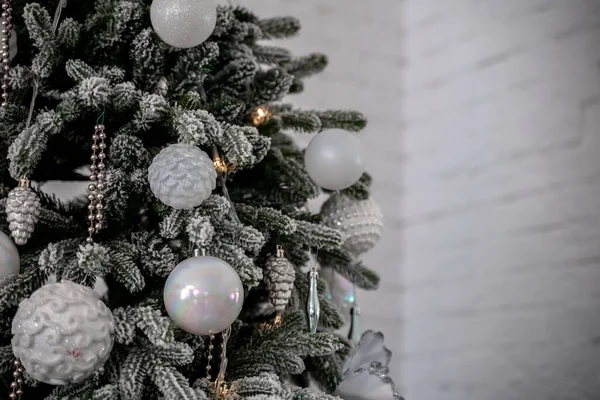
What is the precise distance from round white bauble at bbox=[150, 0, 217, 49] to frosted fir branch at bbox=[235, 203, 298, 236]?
0.63ft

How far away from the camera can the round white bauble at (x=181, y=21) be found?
78cm

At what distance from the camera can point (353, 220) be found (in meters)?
0.98

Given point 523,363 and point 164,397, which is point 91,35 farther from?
point 523,363

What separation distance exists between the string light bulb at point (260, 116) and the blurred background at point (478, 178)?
2.40ft

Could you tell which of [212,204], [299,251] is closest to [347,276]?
[299,251]

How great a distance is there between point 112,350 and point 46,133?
0.23 metres

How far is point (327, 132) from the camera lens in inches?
36.9

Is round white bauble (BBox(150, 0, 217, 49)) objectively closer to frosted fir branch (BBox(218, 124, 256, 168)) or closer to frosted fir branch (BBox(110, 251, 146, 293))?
frosted fir branch (BBox(218, 124, 256, 168))

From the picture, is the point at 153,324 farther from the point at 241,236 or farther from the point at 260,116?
the point at 260,116

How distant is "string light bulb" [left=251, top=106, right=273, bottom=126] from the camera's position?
925 mm

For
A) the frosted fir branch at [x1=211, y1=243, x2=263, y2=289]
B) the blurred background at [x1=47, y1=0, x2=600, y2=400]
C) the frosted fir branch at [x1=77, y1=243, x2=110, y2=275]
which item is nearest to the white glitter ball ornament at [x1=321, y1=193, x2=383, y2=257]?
the frosted fir branch at [x1=211, y1=243, x2=263, y2=289]

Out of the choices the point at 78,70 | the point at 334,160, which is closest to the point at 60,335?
the point at 78,70

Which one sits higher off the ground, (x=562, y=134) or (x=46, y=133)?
(x=562, y=134)

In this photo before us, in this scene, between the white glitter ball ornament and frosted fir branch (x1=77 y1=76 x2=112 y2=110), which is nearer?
frosted fir branch (x1=77 y1=76 x2=112 y2=110)
